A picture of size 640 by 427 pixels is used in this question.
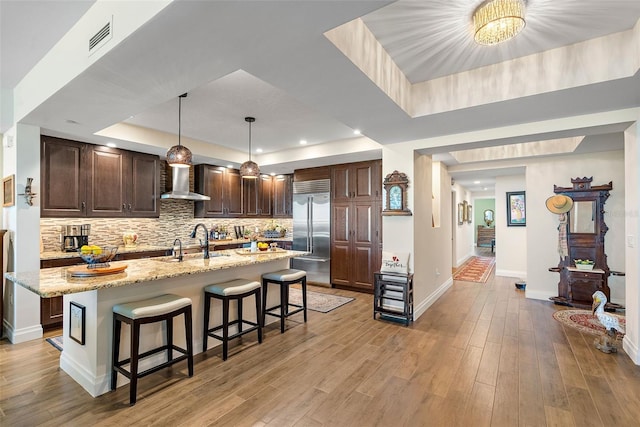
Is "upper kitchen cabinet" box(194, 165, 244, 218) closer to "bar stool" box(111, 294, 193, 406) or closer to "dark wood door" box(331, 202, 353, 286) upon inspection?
"dark wood door" box(331, 202, 353, 286)

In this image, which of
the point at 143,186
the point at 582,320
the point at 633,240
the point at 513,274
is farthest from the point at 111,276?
the point at 513,274

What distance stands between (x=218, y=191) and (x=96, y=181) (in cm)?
211

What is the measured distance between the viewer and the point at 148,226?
5344 mm

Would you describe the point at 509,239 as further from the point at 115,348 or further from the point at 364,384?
the point at 115,348

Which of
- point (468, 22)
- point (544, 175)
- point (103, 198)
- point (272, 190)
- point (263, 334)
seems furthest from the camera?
point (272, 190)

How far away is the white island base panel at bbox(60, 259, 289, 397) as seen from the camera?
237cm

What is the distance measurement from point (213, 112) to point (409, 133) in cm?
247

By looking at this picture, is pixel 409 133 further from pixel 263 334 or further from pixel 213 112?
pixel 263 334

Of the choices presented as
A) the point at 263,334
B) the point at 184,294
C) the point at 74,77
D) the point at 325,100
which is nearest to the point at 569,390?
the point at 263,334

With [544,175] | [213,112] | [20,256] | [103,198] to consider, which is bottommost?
[20,256]

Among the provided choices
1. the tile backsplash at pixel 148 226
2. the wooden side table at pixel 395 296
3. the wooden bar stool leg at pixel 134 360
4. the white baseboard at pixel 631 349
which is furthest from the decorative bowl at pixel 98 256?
the white baseboard at pixel 631 349

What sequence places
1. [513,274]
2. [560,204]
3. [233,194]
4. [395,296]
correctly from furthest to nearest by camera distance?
[513,274] → [233,194] → [560,204] → [395,296]

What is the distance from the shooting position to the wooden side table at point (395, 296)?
3.87 m

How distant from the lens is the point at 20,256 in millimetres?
3346
